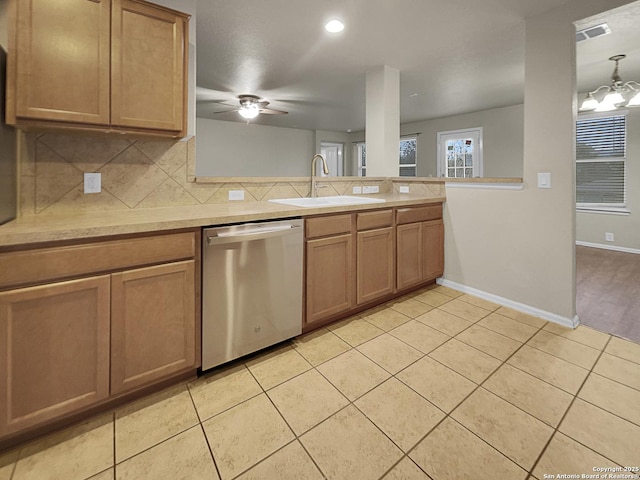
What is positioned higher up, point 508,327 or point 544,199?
point 544,199

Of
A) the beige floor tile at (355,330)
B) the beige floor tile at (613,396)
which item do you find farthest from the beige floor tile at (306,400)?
the beige floor tile at (613,396)

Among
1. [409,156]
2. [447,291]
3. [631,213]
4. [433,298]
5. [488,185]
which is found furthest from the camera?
[409,156]

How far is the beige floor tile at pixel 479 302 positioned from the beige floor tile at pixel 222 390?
2.07 m

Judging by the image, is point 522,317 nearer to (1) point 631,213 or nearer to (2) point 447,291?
(2) point 447,291

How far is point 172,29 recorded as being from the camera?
1831 mm

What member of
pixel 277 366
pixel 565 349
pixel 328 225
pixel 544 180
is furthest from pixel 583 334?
pixel 277 366

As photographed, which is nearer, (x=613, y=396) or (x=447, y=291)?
(x=613, y=396)

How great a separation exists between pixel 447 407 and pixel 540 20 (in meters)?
2.89

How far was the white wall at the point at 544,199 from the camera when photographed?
2311mm

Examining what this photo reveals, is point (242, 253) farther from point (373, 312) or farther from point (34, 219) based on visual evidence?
point (373, 312)

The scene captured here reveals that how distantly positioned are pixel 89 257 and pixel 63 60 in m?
0.99

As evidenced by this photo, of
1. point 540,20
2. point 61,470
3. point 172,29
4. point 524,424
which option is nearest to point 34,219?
point 61,470

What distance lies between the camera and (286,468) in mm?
1218

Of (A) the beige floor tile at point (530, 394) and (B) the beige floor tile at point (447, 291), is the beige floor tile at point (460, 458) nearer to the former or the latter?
(A) the beige floor tile at point (530, 394)
